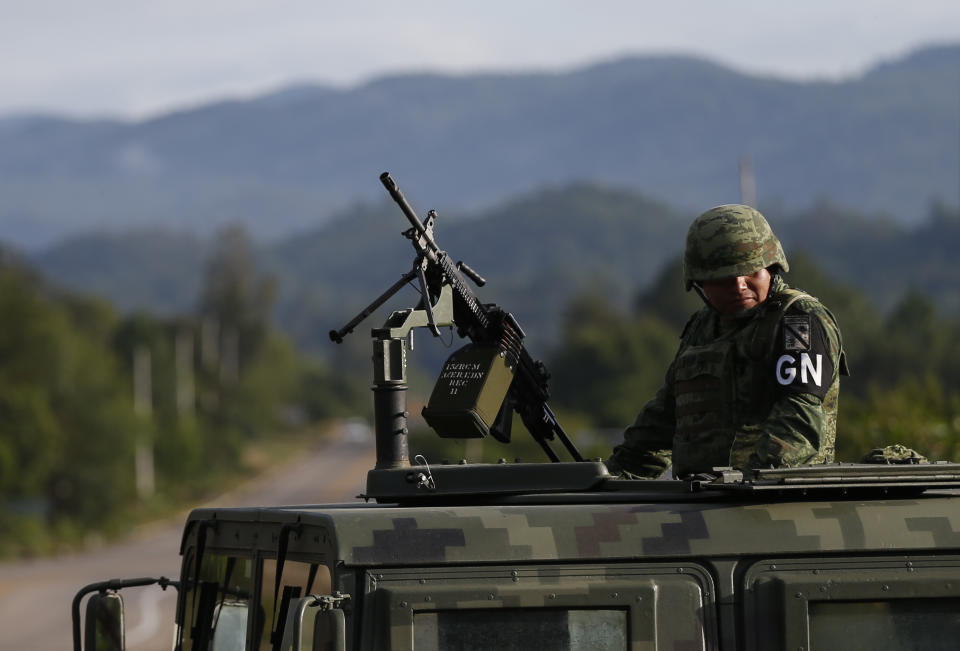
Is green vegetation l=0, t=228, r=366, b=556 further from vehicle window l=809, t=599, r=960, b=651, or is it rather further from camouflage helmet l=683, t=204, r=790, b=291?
vehicle window l=809, t=599, r=960, b=651

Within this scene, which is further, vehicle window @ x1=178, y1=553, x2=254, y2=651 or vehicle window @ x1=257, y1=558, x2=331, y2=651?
Result: vehicle window @ x1=178, y1=553, x2=254, y2=651

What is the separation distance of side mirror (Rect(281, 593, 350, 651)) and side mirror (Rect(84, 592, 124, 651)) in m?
1.49

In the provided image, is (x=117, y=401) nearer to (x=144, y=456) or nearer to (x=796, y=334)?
(x=144, y=456)

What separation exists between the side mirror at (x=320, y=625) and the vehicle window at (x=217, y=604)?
0.90 m

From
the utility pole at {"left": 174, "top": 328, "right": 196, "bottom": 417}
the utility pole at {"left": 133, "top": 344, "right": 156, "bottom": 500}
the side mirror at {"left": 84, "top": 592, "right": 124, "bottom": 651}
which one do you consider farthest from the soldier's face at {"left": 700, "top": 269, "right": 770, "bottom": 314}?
the utility pole at {"left": 174, "top": 328, "right": 196, "bottom": 417}

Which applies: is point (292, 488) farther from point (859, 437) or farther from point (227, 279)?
point (859, 437)

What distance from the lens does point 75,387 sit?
74.8 metres

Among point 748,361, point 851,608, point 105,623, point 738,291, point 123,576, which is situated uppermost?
point 738,291

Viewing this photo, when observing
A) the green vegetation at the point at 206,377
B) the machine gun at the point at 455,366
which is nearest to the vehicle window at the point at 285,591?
the machine gun at the point at 455,366

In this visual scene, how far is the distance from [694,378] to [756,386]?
0.79ft

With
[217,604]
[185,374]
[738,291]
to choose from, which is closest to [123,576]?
[217,604]

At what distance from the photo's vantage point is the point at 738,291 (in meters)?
5.52

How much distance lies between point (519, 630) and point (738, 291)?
1.64m

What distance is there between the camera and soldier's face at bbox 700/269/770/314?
18.1 feet
